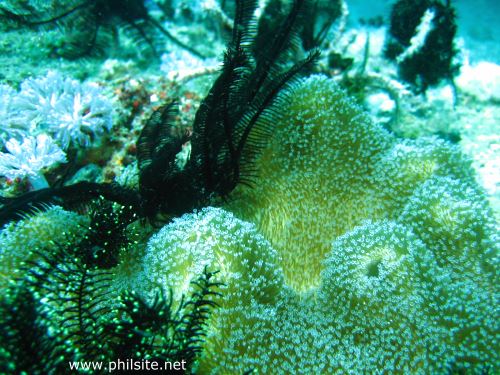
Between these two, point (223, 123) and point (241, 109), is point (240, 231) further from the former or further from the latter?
point (241, 109)

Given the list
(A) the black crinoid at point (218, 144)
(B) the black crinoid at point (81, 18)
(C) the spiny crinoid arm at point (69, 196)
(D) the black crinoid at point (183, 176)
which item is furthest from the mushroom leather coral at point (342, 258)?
(B) the black crinoid at point (81, 18)

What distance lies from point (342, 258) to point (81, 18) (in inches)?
229

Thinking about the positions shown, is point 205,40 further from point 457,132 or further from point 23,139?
point 457,132

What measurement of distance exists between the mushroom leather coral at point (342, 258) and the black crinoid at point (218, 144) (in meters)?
0.34

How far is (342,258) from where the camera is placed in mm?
2559

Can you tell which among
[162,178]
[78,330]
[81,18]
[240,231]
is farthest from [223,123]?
[81,18]

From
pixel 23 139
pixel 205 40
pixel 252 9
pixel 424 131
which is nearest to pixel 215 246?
pixel 252 9

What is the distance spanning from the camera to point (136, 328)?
1778 millimetres

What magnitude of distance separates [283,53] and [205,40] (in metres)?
5.16

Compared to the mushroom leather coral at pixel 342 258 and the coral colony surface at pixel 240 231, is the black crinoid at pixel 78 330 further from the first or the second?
the mushroom leather coral at pixel 342 258

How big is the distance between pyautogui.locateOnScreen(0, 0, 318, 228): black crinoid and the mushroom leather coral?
34cm

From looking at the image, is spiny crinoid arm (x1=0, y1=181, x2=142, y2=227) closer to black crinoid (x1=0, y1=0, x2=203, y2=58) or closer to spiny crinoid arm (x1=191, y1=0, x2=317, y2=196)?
spiny crinoid arm (x1=191, y1=0, x2=317, y2=196)

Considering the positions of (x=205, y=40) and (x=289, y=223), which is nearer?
(x=289, y=223)

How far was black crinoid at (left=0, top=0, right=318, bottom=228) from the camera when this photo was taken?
2.76 meters
